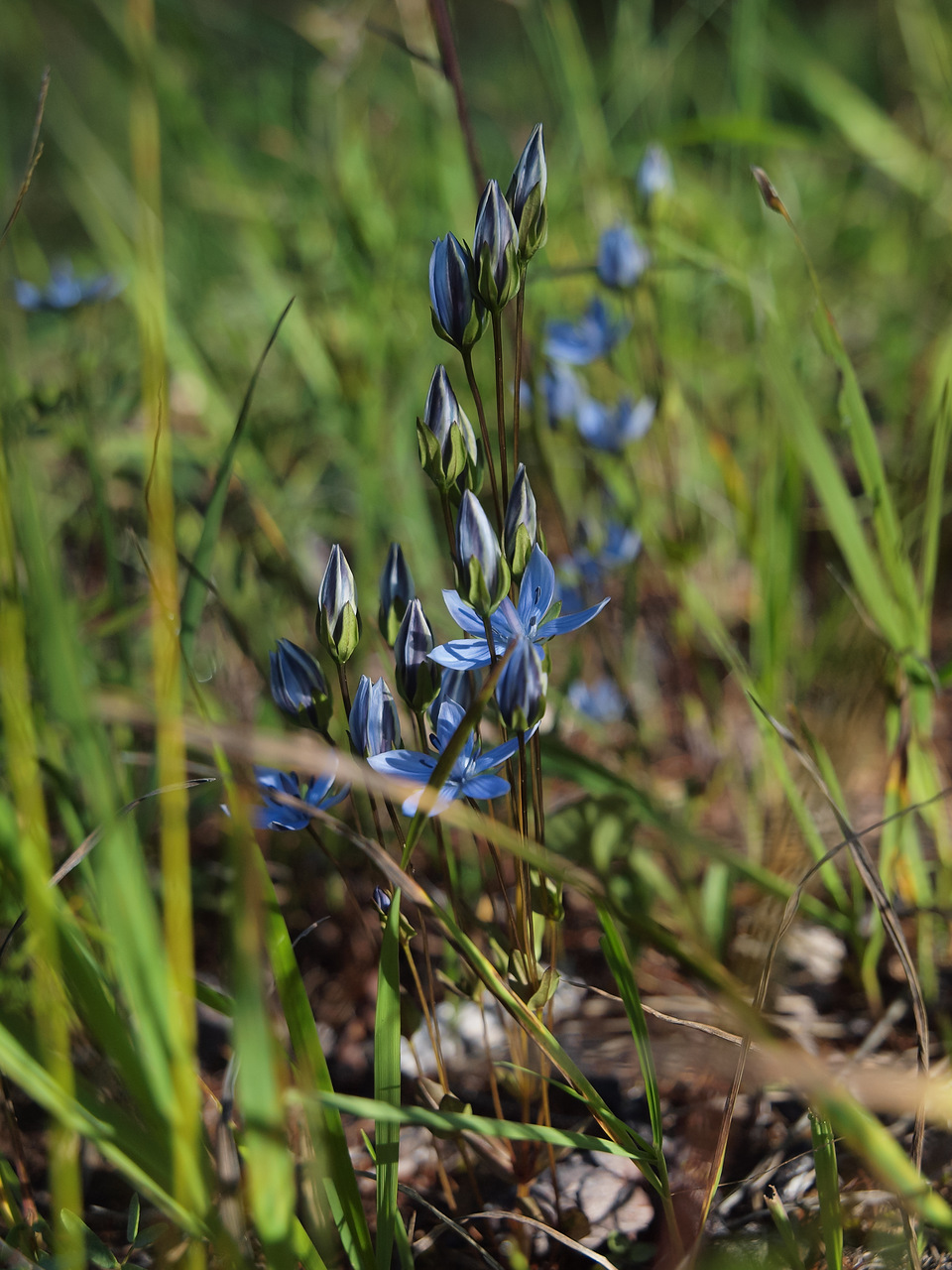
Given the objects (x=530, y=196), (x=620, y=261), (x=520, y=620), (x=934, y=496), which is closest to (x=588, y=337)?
(x=620, y=261)

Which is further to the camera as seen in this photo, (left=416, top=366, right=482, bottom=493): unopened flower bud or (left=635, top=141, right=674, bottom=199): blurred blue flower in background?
(left=635, top=141, right=674, bottom=199): blurred blue flower in background

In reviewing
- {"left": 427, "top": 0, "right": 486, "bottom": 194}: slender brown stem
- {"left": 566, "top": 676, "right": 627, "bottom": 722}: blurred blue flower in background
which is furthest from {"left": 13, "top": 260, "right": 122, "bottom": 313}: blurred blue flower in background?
{"left": 566, "top": 676, "right": 627, "bottom": 722}: blurred blue flower in background

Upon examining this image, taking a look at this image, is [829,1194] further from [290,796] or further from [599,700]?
[599,700]

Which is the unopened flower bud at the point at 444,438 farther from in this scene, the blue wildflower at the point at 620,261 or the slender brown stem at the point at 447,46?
the blue wildflower at the point at 620,261

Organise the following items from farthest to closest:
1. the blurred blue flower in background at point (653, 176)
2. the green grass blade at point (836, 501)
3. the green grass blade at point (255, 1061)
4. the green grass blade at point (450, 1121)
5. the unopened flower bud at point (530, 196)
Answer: the blurred blue flower in background at point (653, 176) < the green grass blade at point (836, 501) < the unopened flower bud at point (530, 196) < the green grass blade at point (450, 1121) < the green grass blade at point (255, 1061)

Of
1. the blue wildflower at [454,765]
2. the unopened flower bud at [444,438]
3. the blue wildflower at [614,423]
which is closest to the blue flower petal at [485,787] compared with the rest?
the blue wildflower at [454,765]

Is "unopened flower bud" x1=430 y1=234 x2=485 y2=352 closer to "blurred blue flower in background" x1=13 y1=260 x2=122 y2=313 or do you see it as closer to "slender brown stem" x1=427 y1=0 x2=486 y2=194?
"slender brown stem" x1=427 y1=0 x2=486 y2=194

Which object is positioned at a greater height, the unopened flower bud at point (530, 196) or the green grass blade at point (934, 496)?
the unopened flower bud at point (530, 196)
